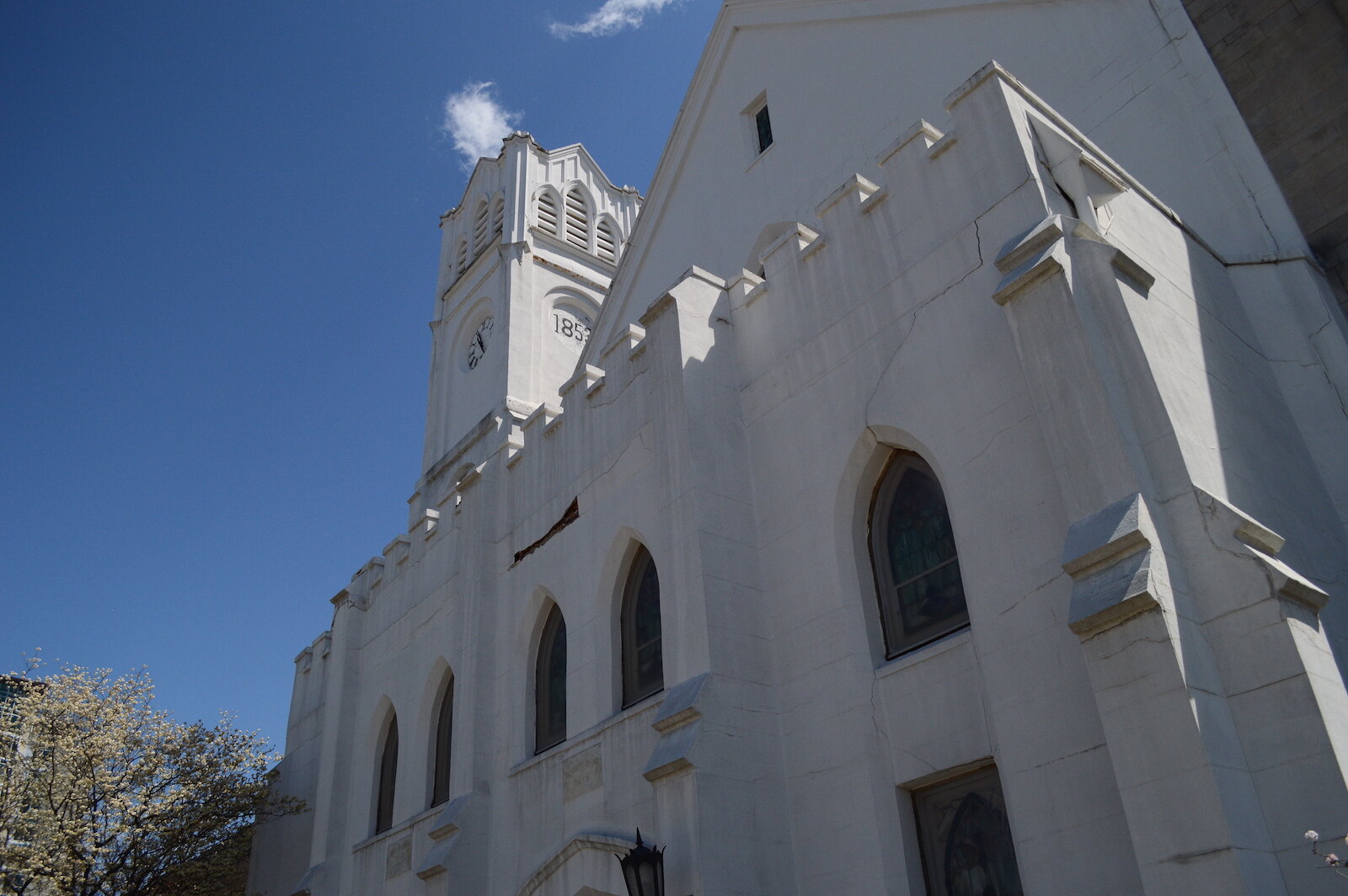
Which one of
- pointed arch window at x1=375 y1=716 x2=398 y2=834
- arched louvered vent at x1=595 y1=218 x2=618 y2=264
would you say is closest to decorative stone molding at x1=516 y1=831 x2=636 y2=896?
pointed arch window at x1=375 y1=716 x2=398 y2=834

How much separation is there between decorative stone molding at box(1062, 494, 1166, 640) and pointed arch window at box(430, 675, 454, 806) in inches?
382

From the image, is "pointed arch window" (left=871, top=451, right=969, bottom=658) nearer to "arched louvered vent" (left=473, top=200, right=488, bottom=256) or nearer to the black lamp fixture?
the black lamp fixture

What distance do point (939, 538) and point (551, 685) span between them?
19.1ft

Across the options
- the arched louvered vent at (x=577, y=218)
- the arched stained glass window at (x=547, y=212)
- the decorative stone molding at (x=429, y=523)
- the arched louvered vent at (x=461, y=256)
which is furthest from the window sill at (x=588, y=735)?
the arched louvered vent at (x=461, y=256)

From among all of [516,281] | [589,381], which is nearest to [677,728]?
[589,381]

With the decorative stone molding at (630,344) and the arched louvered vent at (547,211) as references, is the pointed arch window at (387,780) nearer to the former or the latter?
the decorative stone molding at (630,344)

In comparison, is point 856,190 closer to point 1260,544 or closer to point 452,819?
point 1260,544

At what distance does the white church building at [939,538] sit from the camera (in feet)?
21.6

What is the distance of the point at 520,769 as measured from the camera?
486 inches

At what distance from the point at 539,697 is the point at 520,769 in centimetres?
103

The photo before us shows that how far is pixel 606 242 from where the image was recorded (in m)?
32.1

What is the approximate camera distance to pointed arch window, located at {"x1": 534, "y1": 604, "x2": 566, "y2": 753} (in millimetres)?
12773

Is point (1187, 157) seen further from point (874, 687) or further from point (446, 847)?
→ point (446, 847)

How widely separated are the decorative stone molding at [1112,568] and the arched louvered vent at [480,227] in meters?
26.0
